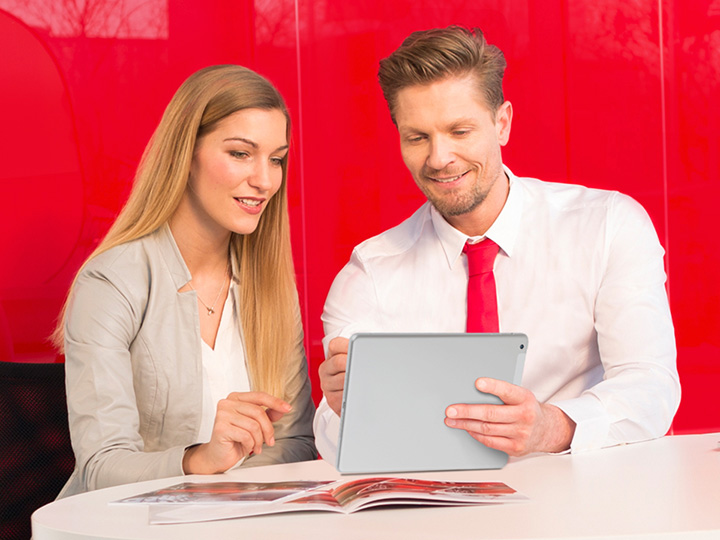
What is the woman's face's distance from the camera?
7.62 feet

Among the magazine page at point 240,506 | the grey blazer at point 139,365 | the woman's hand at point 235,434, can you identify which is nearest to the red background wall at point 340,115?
the grey blazer at point 139,365

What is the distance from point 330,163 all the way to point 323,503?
2456mm

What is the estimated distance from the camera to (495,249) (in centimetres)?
228

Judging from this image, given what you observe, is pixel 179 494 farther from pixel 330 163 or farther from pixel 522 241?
pixel 330 163

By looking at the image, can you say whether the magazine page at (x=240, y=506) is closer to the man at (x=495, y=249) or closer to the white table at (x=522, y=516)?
the white table at (x=522, y=516)

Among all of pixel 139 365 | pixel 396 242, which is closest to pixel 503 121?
pixel 396 242

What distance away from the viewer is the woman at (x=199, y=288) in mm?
2070

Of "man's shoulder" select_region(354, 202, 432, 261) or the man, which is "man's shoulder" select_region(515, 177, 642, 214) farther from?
"man's shoulder" select_region(354, 202, 432, 261)

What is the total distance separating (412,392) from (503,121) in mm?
1355

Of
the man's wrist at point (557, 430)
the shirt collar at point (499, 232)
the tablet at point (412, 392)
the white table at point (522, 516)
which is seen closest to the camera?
the white table at point (522, 516)

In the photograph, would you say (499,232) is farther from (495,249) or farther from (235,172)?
(235,172)

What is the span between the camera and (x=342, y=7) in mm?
3432

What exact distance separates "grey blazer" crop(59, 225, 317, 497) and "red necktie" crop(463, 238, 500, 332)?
0.53 meters

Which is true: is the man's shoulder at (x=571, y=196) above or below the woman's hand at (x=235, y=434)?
above
